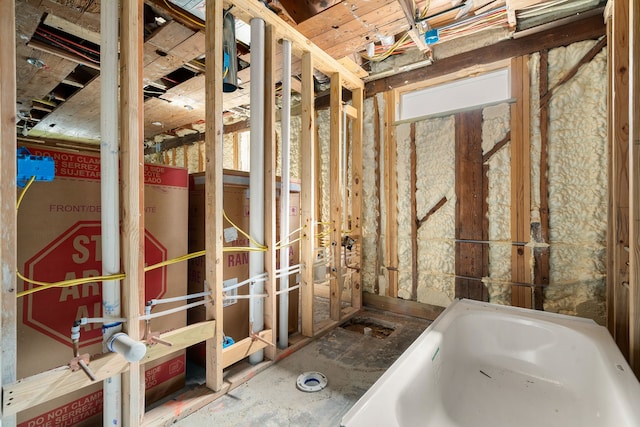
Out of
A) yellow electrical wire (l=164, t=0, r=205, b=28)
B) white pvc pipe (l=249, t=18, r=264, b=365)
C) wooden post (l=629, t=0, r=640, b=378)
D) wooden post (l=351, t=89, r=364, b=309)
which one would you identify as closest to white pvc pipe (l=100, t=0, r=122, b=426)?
yellow electrical wire (l=164, t=0, r=205, b=28)

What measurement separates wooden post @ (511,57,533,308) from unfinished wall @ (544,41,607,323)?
0.14m

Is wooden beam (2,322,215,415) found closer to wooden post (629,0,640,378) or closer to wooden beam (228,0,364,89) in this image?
wooden beam (228,0,364,89)

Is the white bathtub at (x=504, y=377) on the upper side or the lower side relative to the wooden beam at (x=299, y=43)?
lower

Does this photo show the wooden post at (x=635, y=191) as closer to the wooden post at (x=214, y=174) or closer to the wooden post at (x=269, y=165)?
the wooden post at (x=269, y=165)

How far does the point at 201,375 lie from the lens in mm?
1769

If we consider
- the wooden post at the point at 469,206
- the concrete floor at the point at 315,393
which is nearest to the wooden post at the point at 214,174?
the concrete floor at the point at 315,393

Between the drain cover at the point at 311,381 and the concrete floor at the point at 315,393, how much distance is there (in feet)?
0.09

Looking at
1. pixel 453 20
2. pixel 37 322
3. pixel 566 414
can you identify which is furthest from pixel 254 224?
pixel 453 20

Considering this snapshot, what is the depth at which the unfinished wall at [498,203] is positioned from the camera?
2.23 meters

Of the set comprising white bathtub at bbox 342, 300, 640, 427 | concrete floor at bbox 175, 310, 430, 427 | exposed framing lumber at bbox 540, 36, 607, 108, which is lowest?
concrete floor at bbox 175, 310, 430, 427

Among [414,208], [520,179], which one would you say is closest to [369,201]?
[414,208]

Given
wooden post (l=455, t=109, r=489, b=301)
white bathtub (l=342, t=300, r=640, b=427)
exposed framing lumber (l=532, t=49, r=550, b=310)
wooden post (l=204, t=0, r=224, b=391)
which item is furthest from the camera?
wooden post (l=455, t=109, r=489, b=301)

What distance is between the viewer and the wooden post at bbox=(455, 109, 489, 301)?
2.33 meters

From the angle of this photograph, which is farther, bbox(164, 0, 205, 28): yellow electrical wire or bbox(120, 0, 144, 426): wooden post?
bbox(164, 0, 205, 28): yellow electrical wire
